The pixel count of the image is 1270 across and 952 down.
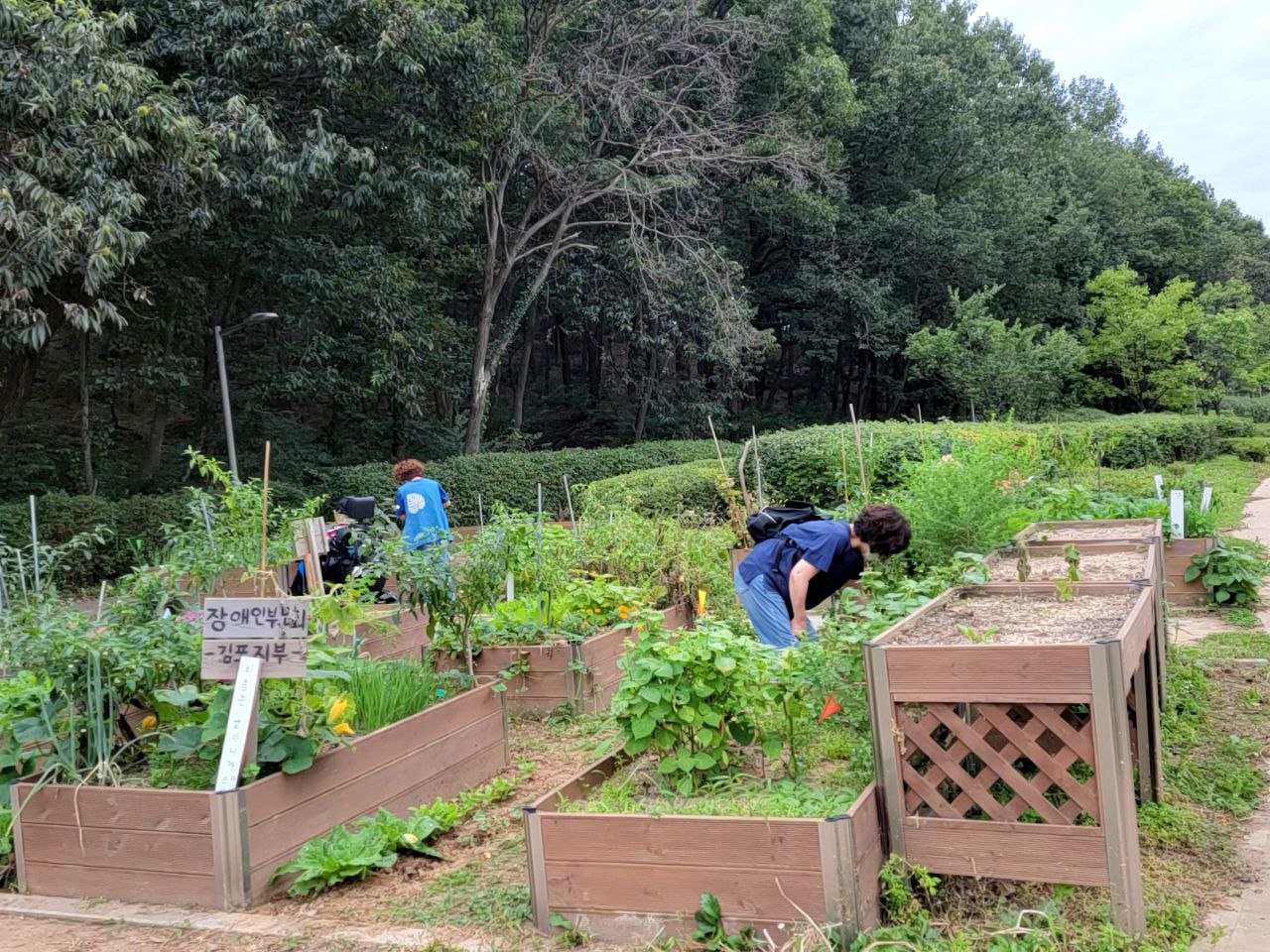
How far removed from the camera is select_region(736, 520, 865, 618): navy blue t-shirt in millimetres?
4875

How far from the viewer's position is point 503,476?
63.2 ft

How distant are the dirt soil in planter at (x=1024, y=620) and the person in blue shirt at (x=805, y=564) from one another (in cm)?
53

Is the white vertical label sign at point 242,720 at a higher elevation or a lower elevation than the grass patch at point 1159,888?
higher

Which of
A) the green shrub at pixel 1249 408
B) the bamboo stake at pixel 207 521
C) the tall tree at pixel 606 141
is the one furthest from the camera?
the green shrub at pixel 1249 408

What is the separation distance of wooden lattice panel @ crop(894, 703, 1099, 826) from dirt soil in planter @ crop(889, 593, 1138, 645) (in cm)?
25

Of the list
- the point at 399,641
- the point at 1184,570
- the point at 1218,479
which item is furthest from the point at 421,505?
the point at 1218,479

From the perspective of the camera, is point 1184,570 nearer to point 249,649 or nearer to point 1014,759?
point 1014,759

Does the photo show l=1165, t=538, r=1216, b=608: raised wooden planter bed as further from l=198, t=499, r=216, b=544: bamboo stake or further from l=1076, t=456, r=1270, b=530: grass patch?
l=198, t=499, r=216, b=544: bamboo stake

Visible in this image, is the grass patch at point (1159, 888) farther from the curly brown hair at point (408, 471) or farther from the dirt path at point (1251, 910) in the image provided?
the curly brown hair at point (408, 471)

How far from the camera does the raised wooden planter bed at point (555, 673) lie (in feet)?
18.6

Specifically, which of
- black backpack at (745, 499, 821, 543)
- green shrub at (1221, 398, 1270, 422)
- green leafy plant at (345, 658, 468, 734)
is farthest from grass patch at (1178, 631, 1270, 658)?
green shrub at (1221, 398, 1270, 422)

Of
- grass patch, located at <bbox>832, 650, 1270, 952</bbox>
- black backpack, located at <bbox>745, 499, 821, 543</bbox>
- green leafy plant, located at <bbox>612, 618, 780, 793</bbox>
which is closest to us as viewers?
grass patch, located at <bbox>832, 650, 1270, 952</bbox>

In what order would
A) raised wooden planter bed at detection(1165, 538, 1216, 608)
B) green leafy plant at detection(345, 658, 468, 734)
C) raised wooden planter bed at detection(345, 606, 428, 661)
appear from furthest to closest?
raised wooden planter bed at detection(1165, 538, 1216, 608)
raised wooden planter bed at detection(345, 606, 428, 661)
green leafy plant at detection(345, 658, 468, 734)

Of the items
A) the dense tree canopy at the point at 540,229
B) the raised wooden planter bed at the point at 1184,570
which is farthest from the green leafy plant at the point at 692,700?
the dense tree canopy at the point at 540,229
